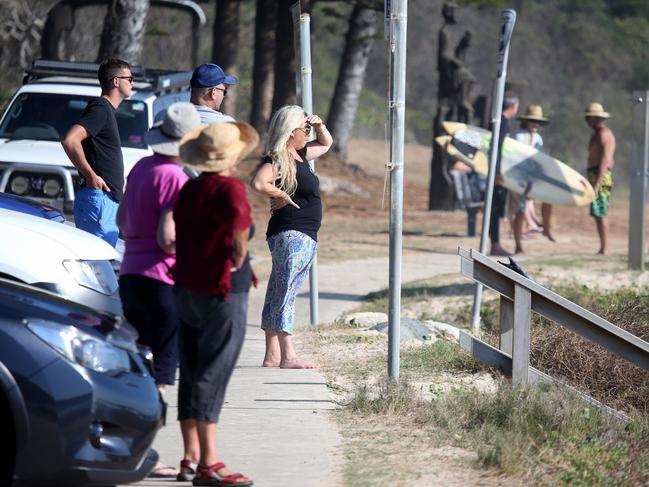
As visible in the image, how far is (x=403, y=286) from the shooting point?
13867 mm

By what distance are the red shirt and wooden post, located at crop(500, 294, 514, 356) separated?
270 centimetres

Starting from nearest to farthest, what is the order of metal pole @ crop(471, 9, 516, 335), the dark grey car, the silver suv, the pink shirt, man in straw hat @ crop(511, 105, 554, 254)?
1. the dark grey car
2. the pink shirt
3. metal pole @ crop(471, 9, 516, 335)
4. the silver suv
5. man in straw hat @ crop(511, 105, 554, 254)

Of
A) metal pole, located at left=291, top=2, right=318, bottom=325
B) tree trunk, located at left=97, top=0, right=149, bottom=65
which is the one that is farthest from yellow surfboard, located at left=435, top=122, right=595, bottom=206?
metal pole, located at left=291, top=2, right=318, bottom=325

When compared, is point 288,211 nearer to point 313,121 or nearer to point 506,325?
point 313,121

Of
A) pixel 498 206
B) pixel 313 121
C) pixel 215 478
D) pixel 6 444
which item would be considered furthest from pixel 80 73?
pixel 6 444

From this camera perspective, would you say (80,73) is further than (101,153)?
Yes

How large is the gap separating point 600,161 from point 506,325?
9.01m

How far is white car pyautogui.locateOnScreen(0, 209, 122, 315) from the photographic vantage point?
6753mm

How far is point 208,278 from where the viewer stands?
5.66m

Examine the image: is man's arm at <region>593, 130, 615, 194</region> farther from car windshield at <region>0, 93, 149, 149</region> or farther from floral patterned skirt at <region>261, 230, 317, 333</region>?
floral patterned skirt at <region>261, 230, 317, 333</region>

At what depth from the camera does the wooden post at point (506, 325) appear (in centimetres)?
794

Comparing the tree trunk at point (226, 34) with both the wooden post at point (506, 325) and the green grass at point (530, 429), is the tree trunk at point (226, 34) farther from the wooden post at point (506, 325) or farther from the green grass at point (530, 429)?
the green grass at point (530, 429)

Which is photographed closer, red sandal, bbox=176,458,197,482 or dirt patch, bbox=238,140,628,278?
red sandal, bbox=176,458,197,482

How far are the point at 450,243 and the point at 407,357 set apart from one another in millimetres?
9625
